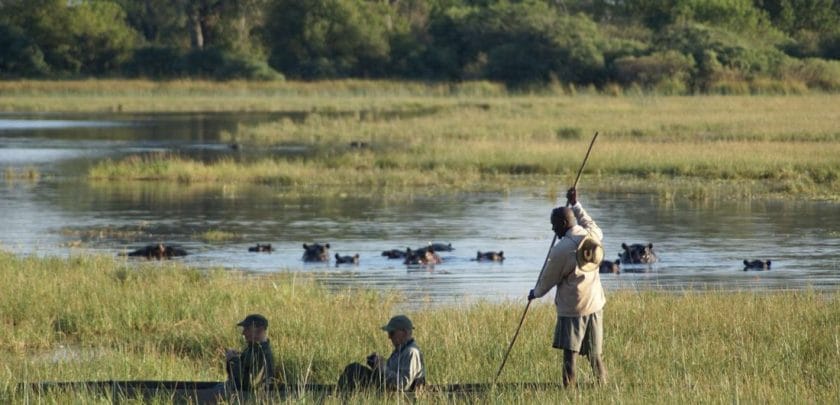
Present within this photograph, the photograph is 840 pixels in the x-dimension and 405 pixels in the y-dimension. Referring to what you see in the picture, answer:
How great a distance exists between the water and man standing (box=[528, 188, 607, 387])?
5.98 meters

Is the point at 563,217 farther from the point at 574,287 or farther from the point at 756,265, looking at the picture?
the point at 756,265

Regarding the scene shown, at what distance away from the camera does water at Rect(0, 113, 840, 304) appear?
20.0 metres

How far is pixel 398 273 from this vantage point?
67.4 ft

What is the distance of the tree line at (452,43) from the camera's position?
217ft

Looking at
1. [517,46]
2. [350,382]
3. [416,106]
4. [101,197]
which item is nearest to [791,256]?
[350,382]

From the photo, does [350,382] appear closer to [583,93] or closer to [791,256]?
[791,256]

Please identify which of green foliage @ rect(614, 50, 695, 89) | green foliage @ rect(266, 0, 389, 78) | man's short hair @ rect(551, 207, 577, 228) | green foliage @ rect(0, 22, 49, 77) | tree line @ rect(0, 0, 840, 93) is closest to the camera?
man's short hair @ rect(551, 207, 577, 228)

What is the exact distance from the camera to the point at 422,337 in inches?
535

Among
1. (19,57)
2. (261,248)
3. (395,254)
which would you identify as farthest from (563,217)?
(19,57)

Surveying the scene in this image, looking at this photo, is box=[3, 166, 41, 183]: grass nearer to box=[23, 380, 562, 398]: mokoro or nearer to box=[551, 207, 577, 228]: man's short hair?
box=[23, 380, 562, 398]: mokoro

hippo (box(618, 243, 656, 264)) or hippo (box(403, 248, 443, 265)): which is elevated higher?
hippo (box(618, 243, 656, 264))

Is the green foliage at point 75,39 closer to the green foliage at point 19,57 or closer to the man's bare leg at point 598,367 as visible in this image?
the green foliage at point 19,57

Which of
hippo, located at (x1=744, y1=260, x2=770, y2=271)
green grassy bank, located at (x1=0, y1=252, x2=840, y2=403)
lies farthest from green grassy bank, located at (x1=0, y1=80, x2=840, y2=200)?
green grassy bank, located at (x1=0, y1=252, x2=840, y2=403)

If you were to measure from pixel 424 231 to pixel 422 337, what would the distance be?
12.2 m
